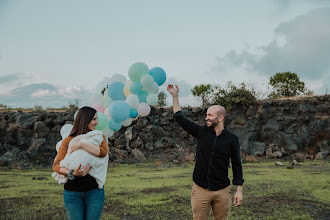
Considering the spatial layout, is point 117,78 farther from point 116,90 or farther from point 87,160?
point 87,160

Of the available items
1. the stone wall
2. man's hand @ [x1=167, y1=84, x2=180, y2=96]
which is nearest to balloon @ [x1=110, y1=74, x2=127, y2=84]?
man's hand @ [x1=167, y1=84, x2=180, y2=96]

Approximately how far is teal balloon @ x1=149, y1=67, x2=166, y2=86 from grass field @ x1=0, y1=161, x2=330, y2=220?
2986mm

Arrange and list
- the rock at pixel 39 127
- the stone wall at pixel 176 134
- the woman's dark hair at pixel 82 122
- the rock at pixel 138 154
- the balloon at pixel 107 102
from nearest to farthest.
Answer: the woman's dark hair at pixel 82 122
the balloon at pixel 107 102
the stone wall at pixel 176 134
the rock at pixel 39 127
the rock at pixel 138 154

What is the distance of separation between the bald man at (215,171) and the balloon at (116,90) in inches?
128

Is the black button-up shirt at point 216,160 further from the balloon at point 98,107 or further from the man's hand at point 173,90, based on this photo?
the balloon at point 98,107

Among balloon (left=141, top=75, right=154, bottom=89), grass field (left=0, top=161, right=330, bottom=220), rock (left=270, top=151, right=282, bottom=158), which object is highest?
balloon (left=141, top=75, right=154, bottom=89)

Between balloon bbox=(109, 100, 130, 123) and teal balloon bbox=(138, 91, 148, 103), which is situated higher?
teal balloon bbox=(138, 91, 148, 103)

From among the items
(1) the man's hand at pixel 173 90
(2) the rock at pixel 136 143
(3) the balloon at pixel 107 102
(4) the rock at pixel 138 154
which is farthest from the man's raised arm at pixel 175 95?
(2) the rock at pixel 136 143

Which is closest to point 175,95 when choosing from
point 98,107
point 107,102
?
point 98,107

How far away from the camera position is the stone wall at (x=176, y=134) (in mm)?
17812

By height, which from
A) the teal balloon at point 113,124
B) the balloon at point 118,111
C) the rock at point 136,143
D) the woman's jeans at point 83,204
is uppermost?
the balloon at point 118,111

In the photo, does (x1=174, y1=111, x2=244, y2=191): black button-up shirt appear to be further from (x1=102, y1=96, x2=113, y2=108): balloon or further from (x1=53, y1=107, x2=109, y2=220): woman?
(x1=102, y1=96, x2=113, y2=108): balloon

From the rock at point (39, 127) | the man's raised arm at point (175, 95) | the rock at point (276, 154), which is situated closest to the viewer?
the man's raised arm at point (175, 95)

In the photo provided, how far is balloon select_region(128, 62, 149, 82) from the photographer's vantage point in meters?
6.70
